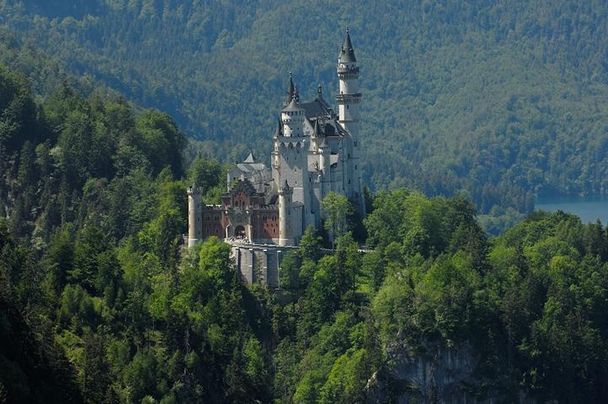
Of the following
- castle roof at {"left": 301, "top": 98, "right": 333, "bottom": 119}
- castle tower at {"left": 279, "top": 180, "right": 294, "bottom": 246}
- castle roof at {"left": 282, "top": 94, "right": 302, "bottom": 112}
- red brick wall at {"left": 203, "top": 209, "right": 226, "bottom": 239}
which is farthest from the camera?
castle roof at {"left": 301, "top": 98, "right": 333, "bottom": 119}

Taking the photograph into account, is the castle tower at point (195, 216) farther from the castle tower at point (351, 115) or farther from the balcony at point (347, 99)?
the balcony at point (347, 99)

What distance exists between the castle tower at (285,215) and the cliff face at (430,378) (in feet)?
27.7

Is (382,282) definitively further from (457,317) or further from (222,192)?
(222,192)

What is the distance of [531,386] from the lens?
307 feet

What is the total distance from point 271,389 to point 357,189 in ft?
54.5

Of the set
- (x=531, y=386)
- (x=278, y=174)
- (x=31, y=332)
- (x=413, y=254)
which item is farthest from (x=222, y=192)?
(x=31, y=332)

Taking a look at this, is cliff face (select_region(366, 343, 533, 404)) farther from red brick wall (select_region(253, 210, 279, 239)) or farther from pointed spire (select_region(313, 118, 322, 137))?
pointed spire (select_region(313, 118, 322, 137))

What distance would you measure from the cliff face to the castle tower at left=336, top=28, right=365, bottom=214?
11847 mm

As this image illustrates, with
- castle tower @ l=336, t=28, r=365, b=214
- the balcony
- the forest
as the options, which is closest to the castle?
castle tower @ l=336, t=28, r=365, b=214

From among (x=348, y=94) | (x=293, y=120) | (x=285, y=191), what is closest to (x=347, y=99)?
(x=348, y=94)

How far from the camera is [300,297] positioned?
94.2m

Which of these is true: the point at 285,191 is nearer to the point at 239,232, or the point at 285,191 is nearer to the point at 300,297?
the point at 239,232

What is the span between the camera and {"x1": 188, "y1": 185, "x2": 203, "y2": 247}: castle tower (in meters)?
95.8

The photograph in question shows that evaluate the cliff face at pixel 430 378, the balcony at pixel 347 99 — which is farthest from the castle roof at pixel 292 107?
the cliff face at pixel 430 378
